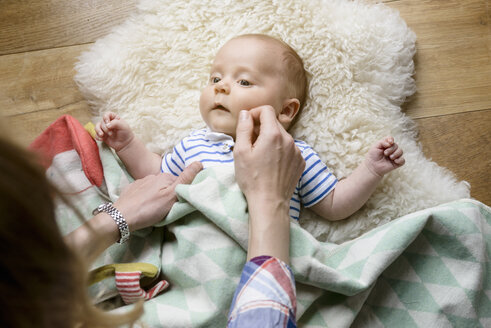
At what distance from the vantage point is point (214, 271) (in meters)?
0.97

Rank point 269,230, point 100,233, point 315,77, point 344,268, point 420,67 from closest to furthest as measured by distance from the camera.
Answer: point 100,233 → point 269,230 → point 344,268 → point 315,77 → point 420,67

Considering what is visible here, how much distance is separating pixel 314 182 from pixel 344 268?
0.74 feet

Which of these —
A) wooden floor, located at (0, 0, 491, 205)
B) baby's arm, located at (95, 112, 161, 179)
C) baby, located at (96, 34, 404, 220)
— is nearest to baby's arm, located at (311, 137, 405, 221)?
baby, located at (96, 34, 404, 220)

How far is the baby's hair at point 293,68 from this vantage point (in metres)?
1.14

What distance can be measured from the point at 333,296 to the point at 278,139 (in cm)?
38

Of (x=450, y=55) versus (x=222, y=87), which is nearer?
(x=222, y=87)

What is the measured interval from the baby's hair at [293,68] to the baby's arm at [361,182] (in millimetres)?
248

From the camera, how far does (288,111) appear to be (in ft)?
3.83

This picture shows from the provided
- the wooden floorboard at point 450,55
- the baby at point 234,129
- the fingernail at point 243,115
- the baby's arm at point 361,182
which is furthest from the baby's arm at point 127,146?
the wooden floorboard at point 450,55

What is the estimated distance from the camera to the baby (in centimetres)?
109

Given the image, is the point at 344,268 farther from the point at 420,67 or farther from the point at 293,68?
the point at 420,67

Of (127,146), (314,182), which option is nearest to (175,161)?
(127,146)

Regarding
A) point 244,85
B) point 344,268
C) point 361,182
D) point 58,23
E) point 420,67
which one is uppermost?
point 58,23

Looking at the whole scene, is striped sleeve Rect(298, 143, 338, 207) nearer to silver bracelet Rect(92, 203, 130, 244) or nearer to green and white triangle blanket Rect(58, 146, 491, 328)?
green and white triangle blanket Rect(58, 146, 491, 328)
